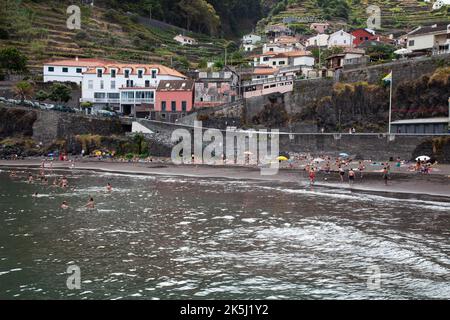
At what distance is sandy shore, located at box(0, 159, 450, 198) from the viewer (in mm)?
37100

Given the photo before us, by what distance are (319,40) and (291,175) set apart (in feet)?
210

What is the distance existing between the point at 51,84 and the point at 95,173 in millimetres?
30366

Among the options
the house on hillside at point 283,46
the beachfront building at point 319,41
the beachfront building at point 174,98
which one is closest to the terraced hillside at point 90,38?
the house on hillside at point 283,46

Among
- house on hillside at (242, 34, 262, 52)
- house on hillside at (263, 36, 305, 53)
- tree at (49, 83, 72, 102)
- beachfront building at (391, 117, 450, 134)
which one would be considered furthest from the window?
house on hillside at (242, 34, 262, 52)

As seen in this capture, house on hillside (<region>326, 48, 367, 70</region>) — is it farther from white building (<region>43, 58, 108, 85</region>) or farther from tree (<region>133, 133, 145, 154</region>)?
white building (<region>43, 58, 108, 85</region>)

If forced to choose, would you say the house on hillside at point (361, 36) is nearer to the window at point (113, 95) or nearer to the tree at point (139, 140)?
→ the window at point (113, 95)

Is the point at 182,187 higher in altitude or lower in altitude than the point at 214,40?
lower

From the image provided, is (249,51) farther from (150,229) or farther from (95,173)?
(150,229)

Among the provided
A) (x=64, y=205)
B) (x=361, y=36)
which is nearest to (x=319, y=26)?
(x=361, y=36)

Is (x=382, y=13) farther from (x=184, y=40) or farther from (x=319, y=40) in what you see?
(x=184, y=40)

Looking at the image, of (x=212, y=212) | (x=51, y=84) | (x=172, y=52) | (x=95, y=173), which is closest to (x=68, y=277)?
(x=212, y=212)

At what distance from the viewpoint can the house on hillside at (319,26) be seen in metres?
119

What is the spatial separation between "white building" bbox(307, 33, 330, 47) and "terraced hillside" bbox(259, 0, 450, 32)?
1874 cm

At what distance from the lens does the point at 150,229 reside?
2517cm
